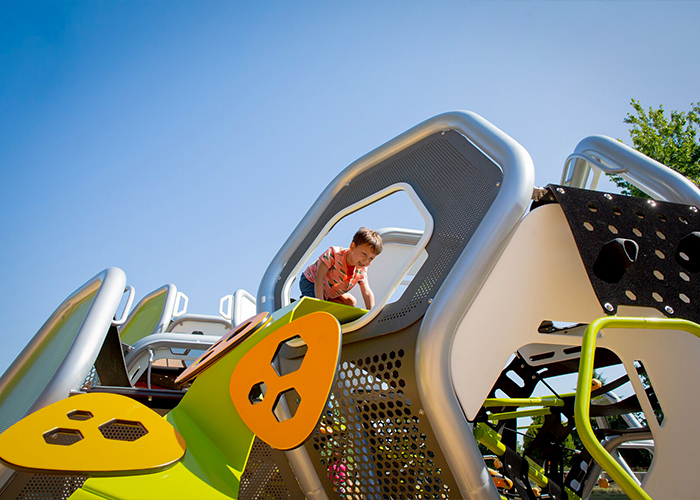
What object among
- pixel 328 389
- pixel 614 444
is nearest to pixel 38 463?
pixel 328 389

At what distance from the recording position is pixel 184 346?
4.05m

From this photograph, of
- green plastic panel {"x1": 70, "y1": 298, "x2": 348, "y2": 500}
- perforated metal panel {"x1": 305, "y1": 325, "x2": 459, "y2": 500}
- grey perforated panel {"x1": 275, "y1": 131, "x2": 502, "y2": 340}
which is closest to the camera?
green plastic panel {"x1": 70, "y1": 298, "x2": 348, "y2": 500}

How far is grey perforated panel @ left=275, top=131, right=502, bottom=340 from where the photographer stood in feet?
6.80

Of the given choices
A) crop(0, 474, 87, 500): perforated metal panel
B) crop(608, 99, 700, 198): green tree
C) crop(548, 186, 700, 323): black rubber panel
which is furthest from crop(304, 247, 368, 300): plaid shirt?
crop(608, 99, 700, 198): green tree

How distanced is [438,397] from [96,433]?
118 cm

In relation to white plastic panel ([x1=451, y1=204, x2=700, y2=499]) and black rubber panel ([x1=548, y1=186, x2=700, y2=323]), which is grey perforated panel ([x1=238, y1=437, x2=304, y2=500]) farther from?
black rubber panel ([x1=548, y1=186, x2=700, y2=323])

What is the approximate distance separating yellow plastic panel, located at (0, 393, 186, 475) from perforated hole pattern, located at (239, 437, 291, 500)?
694 millimetres

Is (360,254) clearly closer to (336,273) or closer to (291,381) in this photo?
(336,273)

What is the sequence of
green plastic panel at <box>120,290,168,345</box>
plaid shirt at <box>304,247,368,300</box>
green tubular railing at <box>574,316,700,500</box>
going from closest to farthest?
green tubular railing at <box>574,316,700,500</box>
plaid shirt at <box>304,247,368,300</box>
green plastic panel at <box>120,290,168,345</box>

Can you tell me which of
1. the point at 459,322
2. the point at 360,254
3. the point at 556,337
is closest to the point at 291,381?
the point at 459,322

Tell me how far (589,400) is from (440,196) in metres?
1.21

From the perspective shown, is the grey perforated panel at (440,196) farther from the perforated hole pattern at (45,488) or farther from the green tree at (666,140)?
the green tree at (666,140)

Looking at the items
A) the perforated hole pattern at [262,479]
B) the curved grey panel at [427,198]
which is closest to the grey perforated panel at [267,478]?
the perforated hole pattern at [262,479]

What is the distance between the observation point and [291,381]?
177 cm
